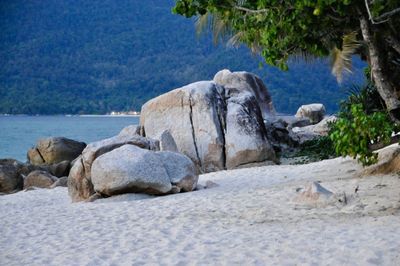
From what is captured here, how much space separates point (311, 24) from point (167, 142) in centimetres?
919

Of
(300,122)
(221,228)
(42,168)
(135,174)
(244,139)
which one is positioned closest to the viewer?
(221,228)

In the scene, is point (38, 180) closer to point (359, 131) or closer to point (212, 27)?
point (212, 27)

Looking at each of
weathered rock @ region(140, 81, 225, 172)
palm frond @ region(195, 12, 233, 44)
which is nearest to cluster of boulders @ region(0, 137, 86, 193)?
weathered rock @ region(140, 81, 225, 172)

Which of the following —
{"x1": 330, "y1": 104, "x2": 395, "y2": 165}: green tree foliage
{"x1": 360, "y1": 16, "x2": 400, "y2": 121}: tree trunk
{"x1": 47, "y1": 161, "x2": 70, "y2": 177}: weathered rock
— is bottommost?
{"x1": 47, "y1": 161, "x2": 70, "y2": 177}: weathered rock

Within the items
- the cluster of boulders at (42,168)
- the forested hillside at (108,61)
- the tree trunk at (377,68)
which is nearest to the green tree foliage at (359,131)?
the tree trunk at (377,68)

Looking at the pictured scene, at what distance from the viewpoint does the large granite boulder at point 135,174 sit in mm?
12266

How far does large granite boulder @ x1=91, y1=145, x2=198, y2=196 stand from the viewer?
40.2 feet

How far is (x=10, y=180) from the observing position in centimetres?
1972

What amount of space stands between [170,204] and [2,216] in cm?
333

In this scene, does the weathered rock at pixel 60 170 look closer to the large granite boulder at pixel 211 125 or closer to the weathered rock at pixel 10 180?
the weathered rock at pixel 10 180

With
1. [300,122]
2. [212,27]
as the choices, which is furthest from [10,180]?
[300,122]

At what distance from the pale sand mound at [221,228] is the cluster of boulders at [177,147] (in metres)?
0.55

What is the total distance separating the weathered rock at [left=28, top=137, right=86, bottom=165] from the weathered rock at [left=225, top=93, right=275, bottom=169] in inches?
408

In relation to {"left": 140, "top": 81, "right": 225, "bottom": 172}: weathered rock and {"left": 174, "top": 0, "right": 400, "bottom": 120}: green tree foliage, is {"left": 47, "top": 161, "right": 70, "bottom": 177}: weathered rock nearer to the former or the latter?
{"left": 140, "top": 81, "right": 225, "bottom": 172}: weathered rock
